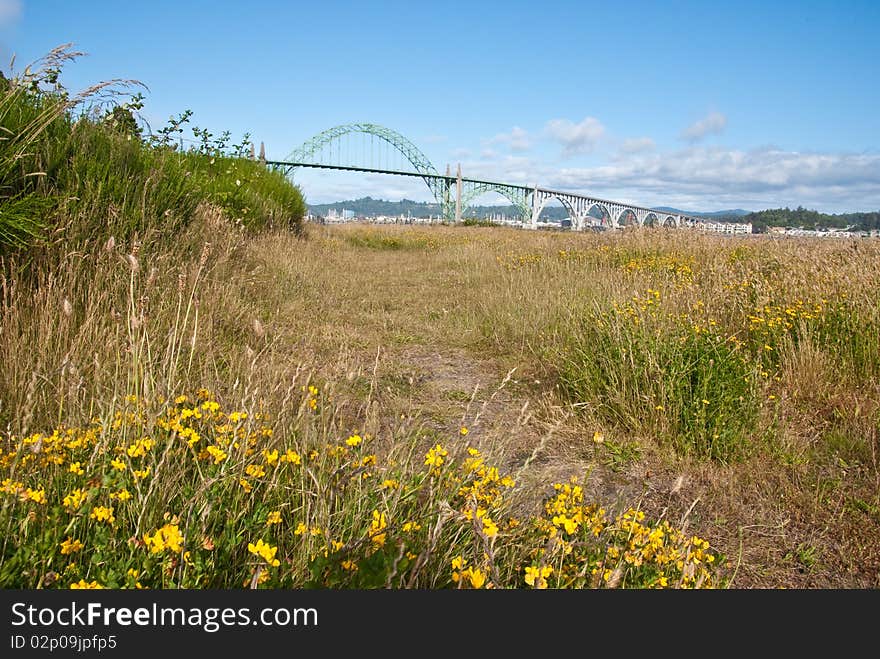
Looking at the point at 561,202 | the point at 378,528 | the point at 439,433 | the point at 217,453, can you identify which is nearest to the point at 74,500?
the point at 217,453

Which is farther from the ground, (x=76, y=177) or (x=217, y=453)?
(x=76, y=177)

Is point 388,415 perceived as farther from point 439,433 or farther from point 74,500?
point 74,500

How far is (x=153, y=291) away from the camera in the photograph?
428cm

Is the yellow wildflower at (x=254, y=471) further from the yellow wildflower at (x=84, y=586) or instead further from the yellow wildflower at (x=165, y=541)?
the yellow wildflower at (x=84, y=586)

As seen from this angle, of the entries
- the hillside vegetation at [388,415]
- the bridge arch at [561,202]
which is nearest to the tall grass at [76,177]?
the hillside vegetation at [388,415]

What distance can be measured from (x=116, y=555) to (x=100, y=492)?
28cm

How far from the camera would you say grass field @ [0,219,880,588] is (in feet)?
5.90

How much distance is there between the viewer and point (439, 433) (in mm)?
3688

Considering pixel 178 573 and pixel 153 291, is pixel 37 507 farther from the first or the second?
pixel 153 291

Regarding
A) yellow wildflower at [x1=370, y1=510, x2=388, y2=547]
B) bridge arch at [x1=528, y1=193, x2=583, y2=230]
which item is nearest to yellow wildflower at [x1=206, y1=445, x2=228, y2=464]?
yellow wildflower at [x1=370, y1=510, x2=388, y2=547]

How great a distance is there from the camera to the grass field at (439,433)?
180cm

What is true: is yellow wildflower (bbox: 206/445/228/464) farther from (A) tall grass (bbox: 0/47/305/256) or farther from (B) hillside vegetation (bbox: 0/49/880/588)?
(A) tall grass (bbox: 0/47/305/256)

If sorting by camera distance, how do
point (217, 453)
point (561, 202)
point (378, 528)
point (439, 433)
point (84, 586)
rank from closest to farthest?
1. point (84, 586)
2. point (378, 528)
3. point (217, 453)
4. point (439, 433)
5. point (561, 202)

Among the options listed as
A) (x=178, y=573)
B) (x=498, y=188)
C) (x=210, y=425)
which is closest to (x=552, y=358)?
(x=210, y=425)
